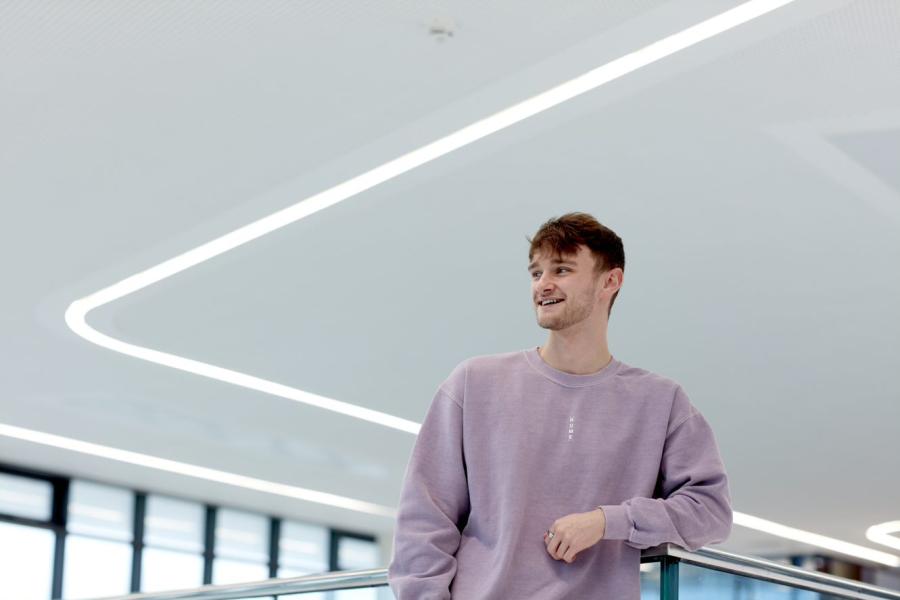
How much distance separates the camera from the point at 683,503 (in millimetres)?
2361

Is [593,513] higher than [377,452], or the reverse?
[377,452]

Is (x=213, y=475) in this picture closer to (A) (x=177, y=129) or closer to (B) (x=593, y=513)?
(A) (x=177, y=129)

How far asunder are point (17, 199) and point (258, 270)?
60.6 inches

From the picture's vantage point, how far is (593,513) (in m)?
2.30

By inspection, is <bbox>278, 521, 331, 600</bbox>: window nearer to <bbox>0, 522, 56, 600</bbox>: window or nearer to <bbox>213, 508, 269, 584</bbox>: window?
<bbox>213, 508, 269, 584</bbox>: window

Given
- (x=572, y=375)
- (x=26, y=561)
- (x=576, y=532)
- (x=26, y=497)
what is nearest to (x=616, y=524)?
(x=576, y=532)

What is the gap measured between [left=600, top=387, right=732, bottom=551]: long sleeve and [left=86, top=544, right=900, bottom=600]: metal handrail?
0.19 ft

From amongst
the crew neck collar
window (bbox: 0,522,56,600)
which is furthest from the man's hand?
window (bbox: 0,522,56,600)

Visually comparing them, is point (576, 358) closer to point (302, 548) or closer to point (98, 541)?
point (98, 541)

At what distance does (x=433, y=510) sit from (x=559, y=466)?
268mm

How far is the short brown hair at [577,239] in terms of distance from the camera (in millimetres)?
2488

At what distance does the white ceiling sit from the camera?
16.3ft

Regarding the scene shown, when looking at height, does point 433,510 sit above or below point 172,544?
below

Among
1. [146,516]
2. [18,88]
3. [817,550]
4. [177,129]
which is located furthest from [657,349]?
[817,550]
